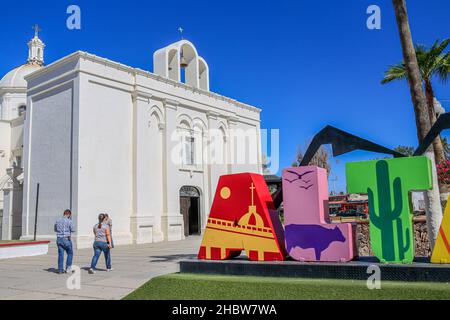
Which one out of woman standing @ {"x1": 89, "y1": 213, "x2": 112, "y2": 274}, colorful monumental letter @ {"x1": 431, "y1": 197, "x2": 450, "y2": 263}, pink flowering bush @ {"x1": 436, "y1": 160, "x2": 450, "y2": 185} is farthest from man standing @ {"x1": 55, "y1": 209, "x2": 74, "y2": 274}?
pink flowering bush @ {"x1": 436, "y1": 160, "x2": 450, "y2": 185}

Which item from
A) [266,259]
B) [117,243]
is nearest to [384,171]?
[266,259]

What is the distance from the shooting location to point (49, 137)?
2255 cm

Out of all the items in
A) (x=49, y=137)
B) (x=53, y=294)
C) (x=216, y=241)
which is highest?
(x=49, y=137)

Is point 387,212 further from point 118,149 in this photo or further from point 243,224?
point 118,149

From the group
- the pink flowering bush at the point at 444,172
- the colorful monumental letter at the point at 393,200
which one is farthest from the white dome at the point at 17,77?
the colorful monumental letter at the point at 393,200

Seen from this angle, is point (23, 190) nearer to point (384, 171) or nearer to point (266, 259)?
point (266, 259)

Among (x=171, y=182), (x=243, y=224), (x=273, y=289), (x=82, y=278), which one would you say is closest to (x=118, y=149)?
(x=171, y=182)

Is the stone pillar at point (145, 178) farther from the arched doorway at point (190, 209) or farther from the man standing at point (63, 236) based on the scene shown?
the man standing at point (63, 236)

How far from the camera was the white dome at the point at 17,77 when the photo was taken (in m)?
35.7

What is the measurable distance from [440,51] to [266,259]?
561 inches

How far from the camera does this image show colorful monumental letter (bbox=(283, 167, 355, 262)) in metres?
8.48

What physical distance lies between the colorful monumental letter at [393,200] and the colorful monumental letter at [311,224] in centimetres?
60

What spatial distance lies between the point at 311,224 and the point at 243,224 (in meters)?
1.55
